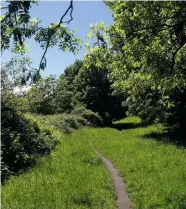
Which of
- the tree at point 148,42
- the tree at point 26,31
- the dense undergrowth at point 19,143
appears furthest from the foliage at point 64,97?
the tree at point 26,31

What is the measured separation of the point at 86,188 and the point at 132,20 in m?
8.20

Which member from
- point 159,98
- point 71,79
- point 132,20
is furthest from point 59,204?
point 71,79

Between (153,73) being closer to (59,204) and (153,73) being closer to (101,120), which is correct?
(59,204)

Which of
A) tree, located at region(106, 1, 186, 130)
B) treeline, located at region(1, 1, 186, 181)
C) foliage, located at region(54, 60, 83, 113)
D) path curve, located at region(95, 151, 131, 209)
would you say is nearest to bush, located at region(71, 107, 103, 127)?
foliage, located at region(54, 60, 83, 113)

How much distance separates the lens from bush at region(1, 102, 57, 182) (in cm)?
1773

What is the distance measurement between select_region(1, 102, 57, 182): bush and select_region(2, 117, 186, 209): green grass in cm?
83

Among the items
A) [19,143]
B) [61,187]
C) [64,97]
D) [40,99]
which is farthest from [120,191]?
[64,97]

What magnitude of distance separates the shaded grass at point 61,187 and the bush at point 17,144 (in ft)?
2.71

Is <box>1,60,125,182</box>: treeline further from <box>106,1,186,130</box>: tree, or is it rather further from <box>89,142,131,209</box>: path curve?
<box>89,142,131,209</box>: path curve

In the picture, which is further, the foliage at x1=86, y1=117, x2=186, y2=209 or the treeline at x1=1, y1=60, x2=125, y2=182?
the treeline at x1=1, y1=60, x2=125, y2=182

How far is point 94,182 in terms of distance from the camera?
14531 mm

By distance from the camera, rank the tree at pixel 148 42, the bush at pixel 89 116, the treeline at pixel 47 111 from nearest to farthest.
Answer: the tree at pixel 148 42, the treeline at pixel 47 111, the bush at pixel 89 116

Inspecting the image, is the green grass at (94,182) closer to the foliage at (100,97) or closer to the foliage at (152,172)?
the foliage at (152,172)

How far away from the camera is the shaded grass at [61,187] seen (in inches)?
456
